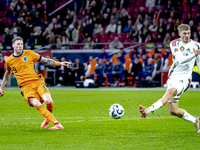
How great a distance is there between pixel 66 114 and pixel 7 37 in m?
15.9

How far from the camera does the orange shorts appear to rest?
7.23 metres

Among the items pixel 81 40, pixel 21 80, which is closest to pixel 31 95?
pixel 21 80

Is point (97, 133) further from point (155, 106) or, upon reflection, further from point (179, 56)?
point (179, 56)

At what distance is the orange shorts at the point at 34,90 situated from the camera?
7.23m

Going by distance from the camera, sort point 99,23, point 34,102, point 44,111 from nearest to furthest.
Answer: point 44,111 < point 34,102 < point 99,23

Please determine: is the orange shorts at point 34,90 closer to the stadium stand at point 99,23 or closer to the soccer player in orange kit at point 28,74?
the soccer player in orange kit at point 28,74

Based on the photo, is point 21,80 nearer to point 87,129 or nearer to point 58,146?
point 87,129

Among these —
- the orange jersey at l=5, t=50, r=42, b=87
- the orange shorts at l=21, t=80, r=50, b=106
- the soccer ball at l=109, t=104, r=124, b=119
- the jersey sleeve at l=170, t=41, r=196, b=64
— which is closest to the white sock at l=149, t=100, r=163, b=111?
the jersey sleeve at l=170, t=41, r=196, b=64

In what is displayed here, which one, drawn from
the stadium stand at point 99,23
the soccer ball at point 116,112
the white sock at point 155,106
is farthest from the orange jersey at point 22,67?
the stadium stand at point 99,23

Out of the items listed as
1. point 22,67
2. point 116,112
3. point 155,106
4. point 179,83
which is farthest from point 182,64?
point 22,67

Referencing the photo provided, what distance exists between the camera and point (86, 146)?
217 inches

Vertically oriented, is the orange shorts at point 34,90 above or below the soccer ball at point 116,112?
above

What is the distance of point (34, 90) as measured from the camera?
7328 mm

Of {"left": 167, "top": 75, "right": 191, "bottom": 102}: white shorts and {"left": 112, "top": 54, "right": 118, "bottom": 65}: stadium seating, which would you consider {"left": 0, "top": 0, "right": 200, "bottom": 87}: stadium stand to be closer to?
{"left": 112, "top": 54, "right": 118, "bottom": 65}: stadium seating
